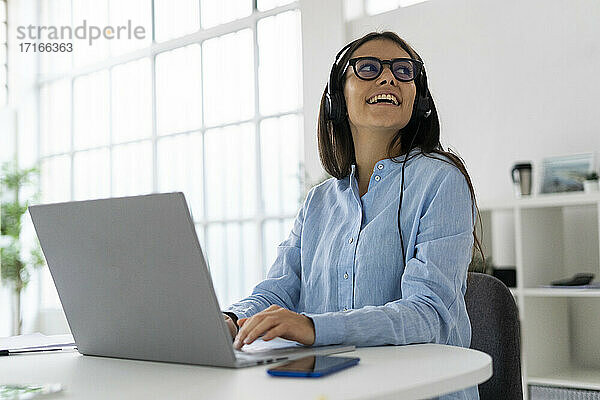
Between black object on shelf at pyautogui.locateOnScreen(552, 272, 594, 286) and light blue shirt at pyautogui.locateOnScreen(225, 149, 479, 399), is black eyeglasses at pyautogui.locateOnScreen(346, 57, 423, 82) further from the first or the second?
black object on shelf at pyautogui.locateOnScreen(552, 272, 594, 286)

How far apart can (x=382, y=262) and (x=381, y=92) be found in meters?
0.38

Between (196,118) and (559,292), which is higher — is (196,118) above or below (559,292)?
above

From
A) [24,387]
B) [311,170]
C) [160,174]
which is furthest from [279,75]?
[24,387]

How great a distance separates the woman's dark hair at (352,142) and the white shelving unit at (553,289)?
172 cm

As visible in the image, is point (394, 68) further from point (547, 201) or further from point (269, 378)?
point (547, 201)

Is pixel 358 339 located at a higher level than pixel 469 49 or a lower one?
lower

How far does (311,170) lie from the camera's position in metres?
4.91

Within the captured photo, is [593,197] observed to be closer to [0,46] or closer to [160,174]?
[160,174]

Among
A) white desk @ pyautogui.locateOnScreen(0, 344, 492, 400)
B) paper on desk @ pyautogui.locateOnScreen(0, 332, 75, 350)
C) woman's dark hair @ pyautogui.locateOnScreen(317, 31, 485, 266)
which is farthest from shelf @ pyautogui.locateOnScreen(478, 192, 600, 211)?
paper on desk @ pyautogui.locateOnScreen(0, 332, 75, 350)

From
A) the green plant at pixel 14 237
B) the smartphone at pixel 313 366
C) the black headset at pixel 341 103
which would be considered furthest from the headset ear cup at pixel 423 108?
the green plant at pixel 14 237

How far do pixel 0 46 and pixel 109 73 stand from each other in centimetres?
133

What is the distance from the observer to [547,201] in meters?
3.38

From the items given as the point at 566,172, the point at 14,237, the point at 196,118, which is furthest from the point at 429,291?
the point at 14,237

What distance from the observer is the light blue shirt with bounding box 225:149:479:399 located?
4.56 ft
